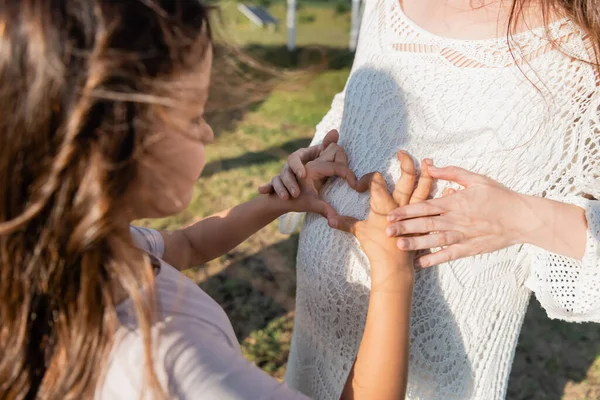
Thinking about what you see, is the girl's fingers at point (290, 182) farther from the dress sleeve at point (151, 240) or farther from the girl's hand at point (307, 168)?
the dress sleeve at point (151, 240)

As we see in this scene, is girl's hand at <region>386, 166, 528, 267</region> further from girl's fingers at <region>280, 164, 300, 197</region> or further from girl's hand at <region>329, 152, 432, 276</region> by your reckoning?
girl's fingers at <region>280, 164, 300, 197</region>

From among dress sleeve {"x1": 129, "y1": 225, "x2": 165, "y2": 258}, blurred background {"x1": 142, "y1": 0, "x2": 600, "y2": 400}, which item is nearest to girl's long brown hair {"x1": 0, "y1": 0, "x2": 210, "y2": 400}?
blurred background {"x1": 142, "y1": 0, "x2": 600, "y2": 400}

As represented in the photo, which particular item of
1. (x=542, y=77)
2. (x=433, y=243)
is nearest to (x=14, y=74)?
(x=433, y=243)

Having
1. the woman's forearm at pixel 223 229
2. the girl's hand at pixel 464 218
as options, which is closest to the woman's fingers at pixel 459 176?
the girl's hand at pixel 464 218

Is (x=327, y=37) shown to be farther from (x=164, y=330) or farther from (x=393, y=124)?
(x=164, y=330)

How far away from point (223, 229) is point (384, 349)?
63cm

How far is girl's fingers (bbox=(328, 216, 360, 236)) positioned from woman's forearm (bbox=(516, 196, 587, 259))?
1.18 feet

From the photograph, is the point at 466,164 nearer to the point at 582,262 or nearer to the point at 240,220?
the point at 582,262

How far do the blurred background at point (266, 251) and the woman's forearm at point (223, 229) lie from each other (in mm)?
206

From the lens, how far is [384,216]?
1.22m

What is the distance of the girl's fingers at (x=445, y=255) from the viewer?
1250 millimetres

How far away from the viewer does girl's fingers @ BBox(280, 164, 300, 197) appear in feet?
4.84

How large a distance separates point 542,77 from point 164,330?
946 millimetres

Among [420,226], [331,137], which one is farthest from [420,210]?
[331,137]
